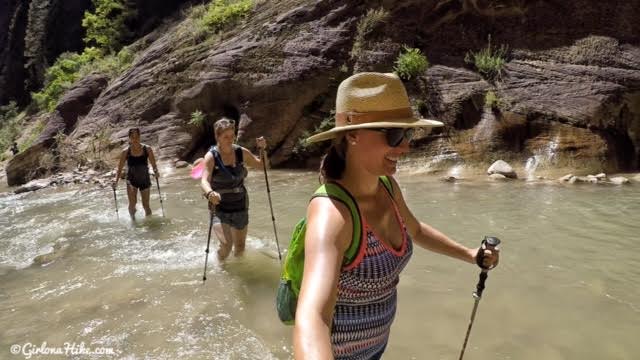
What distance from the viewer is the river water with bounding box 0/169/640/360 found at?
456cm

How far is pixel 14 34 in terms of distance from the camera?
41156 mm

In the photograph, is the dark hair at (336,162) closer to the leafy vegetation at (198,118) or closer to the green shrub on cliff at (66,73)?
the leafy vegetation at (198,118)

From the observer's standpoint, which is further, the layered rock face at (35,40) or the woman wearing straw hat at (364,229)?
the layered rock face at (35,40)

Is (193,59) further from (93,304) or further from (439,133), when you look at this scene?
(93,304)

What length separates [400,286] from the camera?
5793 mm

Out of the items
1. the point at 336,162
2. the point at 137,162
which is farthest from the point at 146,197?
the point at 336,162

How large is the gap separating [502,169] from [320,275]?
1131 cm

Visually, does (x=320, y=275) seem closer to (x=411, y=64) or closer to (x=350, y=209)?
(x=350, y=209)

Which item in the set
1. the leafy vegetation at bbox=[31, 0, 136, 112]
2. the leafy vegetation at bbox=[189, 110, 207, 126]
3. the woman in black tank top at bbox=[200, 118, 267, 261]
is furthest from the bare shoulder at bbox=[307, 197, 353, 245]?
the leafy vegetation at bbox=[31, 0, 136, 112]

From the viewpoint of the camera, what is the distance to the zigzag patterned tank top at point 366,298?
203cm

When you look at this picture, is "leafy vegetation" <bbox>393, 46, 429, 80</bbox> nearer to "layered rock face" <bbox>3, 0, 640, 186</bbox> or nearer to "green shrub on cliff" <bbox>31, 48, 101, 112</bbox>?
"layered rock face" <bbox>3, 0, 640, 186</bbox>

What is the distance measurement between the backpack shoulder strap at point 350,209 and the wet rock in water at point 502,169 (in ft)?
35.9

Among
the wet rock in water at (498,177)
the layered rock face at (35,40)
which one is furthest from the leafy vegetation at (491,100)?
the layered rock face at (35,40)

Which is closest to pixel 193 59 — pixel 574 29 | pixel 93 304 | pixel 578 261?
pixel 574 29
